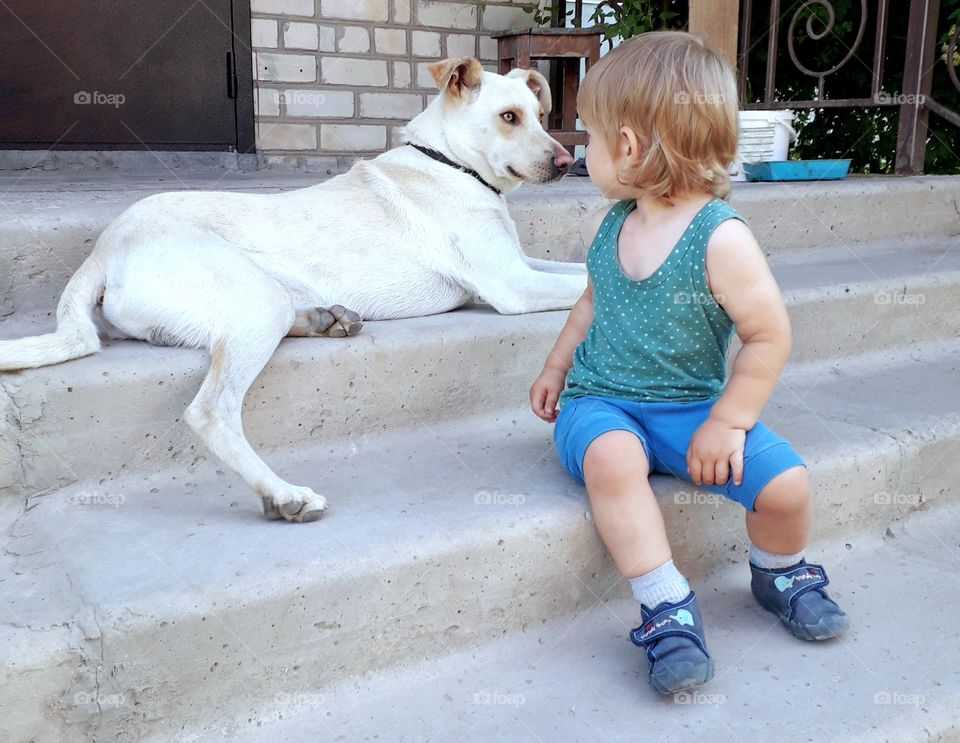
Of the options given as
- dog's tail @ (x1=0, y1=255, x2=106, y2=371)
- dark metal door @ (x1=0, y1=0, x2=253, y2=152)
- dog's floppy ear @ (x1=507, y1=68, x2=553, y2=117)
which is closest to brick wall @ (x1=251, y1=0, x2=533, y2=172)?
dark metal door @ (x1=0, y1=0, x2=253, y2=152)

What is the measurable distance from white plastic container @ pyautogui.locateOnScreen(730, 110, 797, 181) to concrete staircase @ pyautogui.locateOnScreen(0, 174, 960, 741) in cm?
183

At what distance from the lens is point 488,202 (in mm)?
2895

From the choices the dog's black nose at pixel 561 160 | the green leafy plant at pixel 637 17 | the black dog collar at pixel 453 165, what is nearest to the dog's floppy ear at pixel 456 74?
the black dog collar at pixel 453 165

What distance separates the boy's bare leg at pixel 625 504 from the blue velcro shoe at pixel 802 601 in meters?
0.30

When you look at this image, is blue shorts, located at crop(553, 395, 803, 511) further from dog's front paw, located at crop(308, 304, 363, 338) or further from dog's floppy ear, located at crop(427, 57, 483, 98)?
dog's floppy ear, located at crop(427, 57, 483, 98)

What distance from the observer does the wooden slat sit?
179 inches

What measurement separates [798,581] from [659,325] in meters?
0.61

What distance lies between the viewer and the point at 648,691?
1.72 meters

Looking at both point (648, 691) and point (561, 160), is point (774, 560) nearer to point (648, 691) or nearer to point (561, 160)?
point (648, 691)

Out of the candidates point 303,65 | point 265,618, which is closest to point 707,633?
point 265,618

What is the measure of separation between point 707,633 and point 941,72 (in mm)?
4482

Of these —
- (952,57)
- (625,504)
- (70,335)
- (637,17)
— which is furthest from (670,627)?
(637,17)

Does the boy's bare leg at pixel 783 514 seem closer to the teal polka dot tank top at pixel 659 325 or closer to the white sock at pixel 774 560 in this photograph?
the white sock at pixel 774 560

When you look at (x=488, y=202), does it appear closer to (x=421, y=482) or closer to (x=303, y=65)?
(x=421, y=482)
